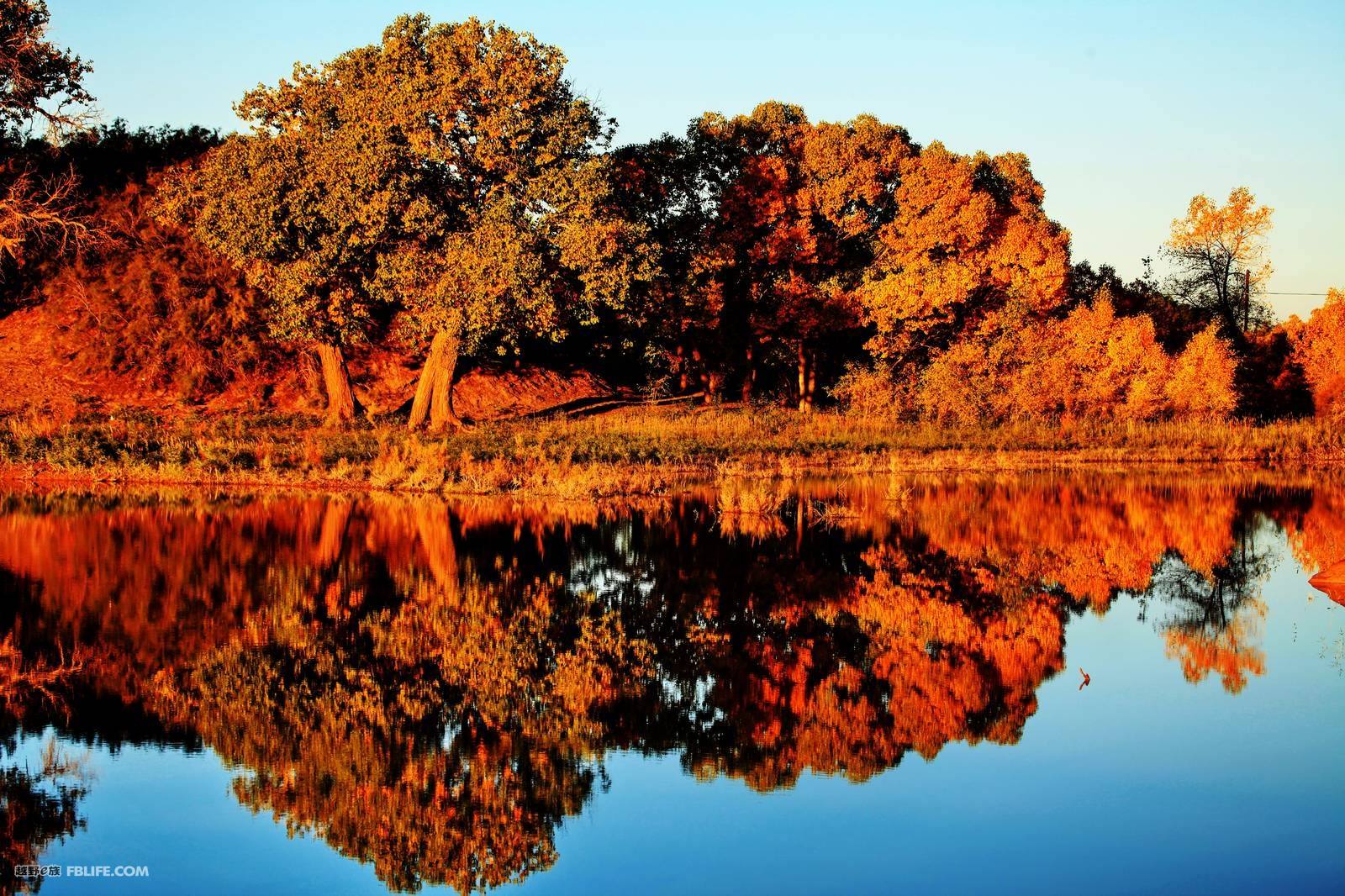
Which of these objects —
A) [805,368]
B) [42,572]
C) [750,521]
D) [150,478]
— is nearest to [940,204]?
[805,368]

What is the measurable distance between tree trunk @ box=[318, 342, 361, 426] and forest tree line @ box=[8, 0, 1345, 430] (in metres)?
0.07

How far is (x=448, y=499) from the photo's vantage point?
2616 centimetres

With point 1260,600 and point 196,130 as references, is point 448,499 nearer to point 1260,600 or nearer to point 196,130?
point 1260,600

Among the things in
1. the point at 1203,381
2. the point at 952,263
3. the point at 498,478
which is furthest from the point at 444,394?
the point at 1203,381

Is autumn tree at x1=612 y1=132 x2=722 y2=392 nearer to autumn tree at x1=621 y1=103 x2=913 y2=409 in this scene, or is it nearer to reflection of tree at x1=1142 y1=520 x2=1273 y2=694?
autumn tree at x1=621 y1=103 x2=913 y2=409

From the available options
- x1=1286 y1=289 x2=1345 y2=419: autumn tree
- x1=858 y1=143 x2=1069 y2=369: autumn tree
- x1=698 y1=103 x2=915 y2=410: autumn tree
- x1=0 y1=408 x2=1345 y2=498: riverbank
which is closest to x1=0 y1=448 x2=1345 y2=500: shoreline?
x1=0 y1=408 x2=1345 y2=498: riverbank

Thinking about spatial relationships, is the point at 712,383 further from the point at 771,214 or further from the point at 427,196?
the point at 427,196

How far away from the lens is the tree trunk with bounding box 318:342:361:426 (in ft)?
121

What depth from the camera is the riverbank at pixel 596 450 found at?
92.6 ft

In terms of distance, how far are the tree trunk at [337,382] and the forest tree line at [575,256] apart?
7 cm

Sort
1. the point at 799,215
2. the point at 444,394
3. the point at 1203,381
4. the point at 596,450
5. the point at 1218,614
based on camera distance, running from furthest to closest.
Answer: the point at 799,215 < the point at 1203,381 < the point at 444,394 < the point at 596,450 < the point at 1218,614

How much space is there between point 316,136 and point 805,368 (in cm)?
1958

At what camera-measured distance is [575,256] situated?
33.1 metres

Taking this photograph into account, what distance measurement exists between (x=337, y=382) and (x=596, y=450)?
933 cm
